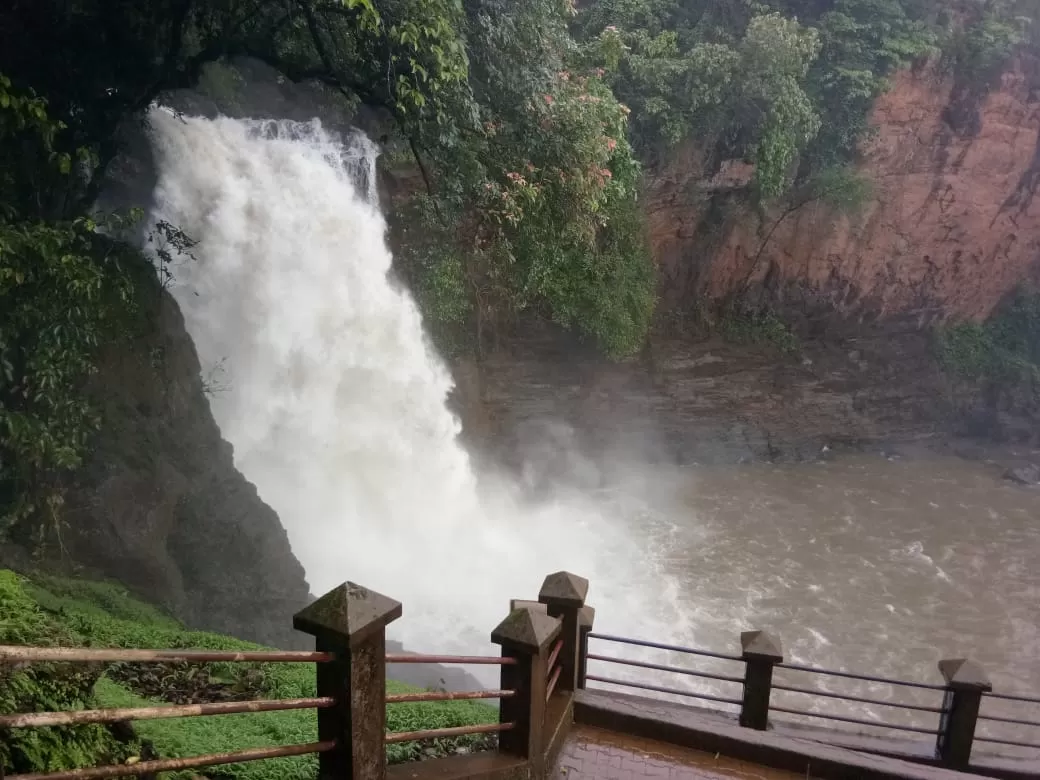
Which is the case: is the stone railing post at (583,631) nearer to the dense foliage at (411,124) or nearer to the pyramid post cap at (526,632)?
the pyramid post cap at (526,632)

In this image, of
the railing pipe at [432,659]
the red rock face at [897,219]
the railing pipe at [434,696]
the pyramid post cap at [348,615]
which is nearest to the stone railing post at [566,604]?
the railing pipe at [432,659]

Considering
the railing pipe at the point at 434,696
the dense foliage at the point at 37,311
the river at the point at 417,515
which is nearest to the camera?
the railing pipe at the point at 434,696

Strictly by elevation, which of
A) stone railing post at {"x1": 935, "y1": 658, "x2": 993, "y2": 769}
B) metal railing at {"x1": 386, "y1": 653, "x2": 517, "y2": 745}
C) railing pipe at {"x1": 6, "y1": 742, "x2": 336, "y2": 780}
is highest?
railing pipe at {"x1": 6, "y1": 742, "x2": 336, "y2": 780}

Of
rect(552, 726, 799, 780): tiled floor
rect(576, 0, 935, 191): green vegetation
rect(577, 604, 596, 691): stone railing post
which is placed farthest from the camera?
rect(576, 0, 935, 191): green vegetation

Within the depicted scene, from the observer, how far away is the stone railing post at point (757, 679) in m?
5.45

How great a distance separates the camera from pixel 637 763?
439 cm

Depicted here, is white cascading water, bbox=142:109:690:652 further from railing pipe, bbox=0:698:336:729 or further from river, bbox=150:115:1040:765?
railing pipe, bbox=0:698:336:729

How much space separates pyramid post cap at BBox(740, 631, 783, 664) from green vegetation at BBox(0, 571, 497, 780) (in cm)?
198

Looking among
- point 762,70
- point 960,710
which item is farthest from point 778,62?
point 960,710

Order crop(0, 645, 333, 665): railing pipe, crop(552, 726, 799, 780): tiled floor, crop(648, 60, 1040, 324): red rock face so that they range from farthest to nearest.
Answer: crop(648, 60, 1040, 324): red rock face, crop(552, 726, 799, 780): tiled floor, crop(0, 645, 333, 665): railing pipe

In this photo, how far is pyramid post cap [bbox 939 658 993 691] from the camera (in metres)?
5.29

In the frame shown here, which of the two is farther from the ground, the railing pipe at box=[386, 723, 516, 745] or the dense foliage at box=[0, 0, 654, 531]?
the dense foliage at box=[0, 0, 654, 531]

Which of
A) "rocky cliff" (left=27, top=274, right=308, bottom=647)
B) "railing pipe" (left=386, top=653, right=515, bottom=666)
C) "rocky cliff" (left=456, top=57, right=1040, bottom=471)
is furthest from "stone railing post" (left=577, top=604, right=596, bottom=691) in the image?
"rocky cliff" (left=456, top=57, right=1040, bottom=471)

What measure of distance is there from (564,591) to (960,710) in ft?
10.9
